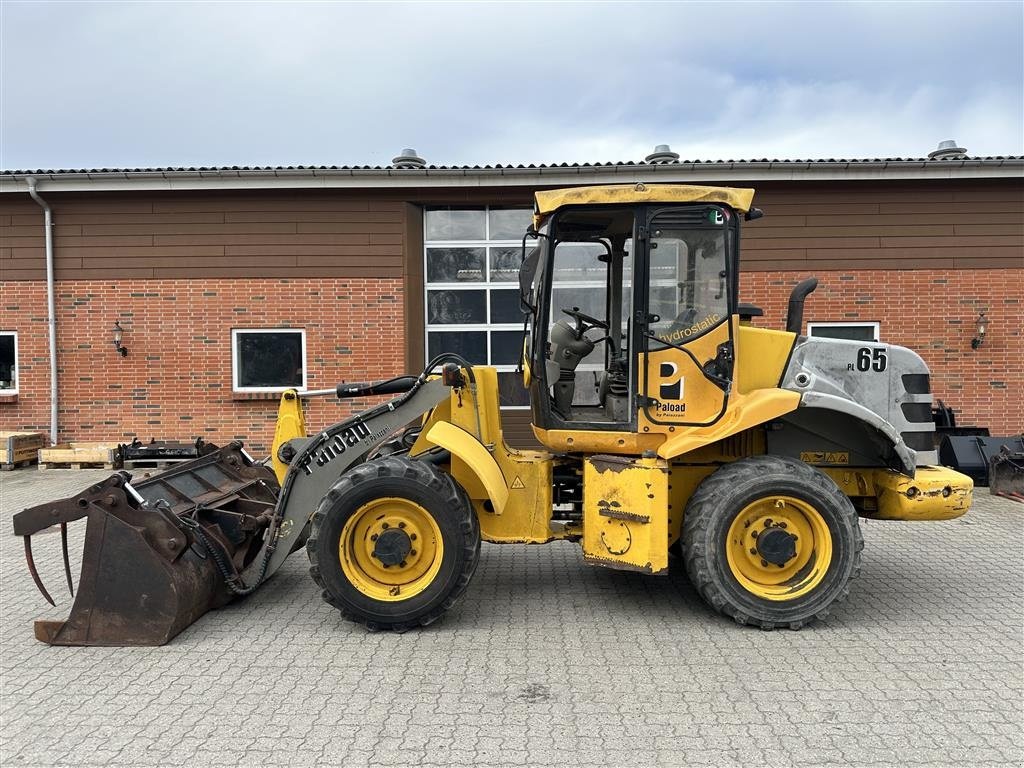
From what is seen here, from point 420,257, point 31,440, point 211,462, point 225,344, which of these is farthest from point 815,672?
point 31,440

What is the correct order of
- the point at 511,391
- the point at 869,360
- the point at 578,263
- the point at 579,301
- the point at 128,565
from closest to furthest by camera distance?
the point at 128,565, the point at 869,360, the point at 578,263, the point at 579,301, the point at 511,391

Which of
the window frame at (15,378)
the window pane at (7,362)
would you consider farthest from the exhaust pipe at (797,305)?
the window pane at (7,362)

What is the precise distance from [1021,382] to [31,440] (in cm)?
1526

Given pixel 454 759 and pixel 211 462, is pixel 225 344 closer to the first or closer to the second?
pixel 211 462

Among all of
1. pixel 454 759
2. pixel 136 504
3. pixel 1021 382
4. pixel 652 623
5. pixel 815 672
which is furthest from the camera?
pixel 1021 382

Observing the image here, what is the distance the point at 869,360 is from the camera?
4797 millimetres

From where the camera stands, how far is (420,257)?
11.0 m

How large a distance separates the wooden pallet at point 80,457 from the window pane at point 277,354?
2.44 meters

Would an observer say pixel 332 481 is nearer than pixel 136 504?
No

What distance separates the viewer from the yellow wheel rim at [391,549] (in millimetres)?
4355

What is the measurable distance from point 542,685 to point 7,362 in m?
11.1

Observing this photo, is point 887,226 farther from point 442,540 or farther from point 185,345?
point 185,345

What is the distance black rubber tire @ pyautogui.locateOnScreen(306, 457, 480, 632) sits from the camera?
430 centimetres

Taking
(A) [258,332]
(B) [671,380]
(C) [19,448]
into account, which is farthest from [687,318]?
(C) [19,448]
